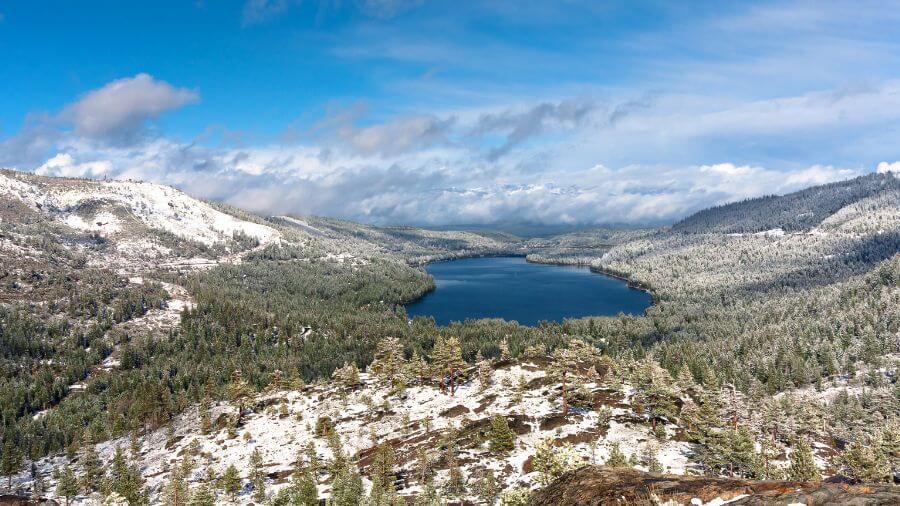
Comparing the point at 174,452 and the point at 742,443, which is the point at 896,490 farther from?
the point at 174,452

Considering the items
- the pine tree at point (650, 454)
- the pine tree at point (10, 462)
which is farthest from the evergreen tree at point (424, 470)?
the pine tree at point (10, 462)

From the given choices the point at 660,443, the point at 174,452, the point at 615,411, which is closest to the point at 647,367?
the point at 615,411

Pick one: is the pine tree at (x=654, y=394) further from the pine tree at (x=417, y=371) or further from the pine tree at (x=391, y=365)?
the pine tree at (x=391, y=365)

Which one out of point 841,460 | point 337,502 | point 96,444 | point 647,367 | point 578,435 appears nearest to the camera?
point 337,502

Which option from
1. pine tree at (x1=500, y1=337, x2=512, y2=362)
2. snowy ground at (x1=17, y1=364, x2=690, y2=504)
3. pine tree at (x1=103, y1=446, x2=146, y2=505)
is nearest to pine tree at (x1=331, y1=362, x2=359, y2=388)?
snowy ground at (x1=17, y1=364, x2=690, y2=504)

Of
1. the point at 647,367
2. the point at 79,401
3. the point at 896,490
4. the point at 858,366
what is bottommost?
the point at 858,366

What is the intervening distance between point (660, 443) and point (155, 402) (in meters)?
164

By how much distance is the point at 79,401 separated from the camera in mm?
190750

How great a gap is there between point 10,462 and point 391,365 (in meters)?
110

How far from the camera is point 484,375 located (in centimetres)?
13112

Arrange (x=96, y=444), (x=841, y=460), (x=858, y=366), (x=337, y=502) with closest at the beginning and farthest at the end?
(x=337, y=502) < (x=841, y=460) < (x=96, y=444) < (x=858, y=366)

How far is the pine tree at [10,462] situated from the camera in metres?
130

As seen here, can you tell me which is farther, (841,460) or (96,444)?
(96,444)

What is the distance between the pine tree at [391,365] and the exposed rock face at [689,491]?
4303 inches
